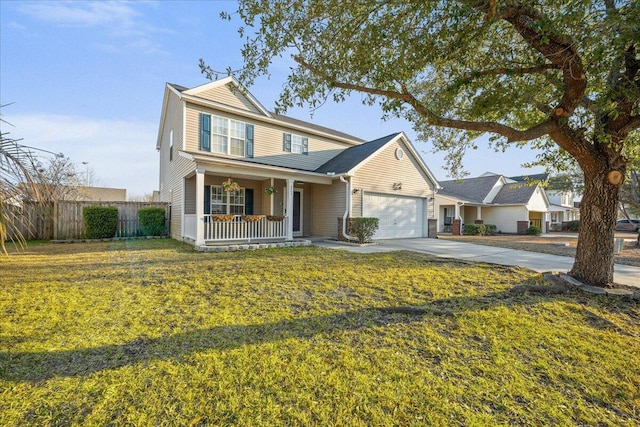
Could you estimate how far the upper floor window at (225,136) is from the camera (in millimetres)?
11742

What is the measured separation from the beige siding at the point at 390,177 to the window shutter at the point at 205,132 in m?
6.38

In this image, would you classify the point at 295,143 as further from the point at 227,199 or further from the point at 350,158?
the point at 227,199

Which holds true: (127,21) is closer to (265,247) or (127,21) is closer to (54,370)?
(265,247)

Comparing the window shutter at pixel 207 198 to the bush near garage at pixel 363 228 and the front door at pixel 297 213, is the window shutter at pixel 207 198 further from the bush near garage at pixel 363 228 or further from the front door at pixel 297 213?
the bush near garage at pixel 363 228

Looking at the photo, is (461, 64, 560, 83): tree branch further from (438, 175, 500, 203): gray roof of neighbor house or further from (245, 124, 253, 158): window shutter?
(438, 175, 500, 203): gray roof of neighbor house

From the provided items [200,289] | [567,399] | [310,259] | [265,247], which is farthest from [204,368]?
[265,247]

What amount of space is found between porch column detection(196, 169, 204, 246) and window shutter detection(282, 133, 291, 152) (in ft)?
18.7

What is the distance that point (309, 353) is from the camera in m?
2.88

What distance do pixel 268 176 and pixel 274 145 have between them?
3411 mm

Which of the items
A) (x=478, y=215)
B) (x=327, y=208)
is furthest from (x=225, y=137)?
(x=478, y=215)

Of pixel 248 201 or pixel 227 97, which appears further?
pixel 248 201

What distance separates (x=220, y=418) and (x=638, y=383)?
11.9 feet

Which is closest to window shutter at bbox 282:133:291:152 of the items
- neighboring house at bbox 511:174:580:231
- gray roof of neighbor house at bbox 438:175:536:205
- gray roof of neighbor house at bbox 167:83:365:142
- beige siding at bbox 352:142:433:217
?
gray roof of neighbor house at bbox 167:83:365:142

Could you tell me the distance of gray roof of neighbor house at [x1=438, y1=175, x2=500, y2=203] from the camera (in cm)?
2625
